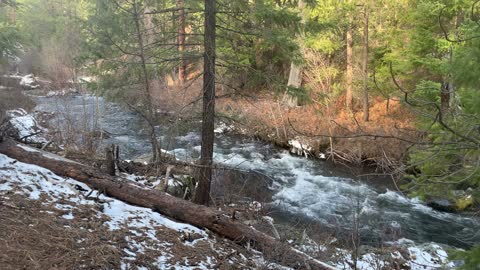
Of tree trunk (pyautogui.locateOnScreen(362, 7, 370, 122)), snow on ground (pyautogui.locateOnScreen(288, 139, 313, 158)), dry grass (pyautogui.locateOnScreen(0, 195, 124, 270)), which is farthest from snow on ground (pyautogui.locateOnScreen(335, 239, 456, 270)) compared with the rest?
tree trunk (pyautogui.locateOnScreen(362, 7, 370, 122))

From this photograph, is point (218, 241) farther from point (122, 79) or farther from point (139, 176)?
point (122, 79)

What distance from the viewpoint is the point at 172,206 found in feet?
22.3

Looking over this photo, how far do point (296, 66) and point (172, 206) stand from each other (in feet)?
17.2

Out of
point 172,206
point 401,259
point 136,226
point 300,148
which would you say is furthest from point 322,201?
point 136,226

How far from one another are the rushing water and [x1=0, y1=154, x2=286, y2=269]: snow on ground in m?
3.05

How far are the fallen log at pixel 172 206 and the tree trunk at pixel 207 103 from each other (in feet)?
4.47

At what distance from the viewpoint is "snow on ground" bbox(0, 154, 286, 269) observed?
17.0ft

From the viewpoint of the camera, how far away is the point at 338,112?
1998 cm

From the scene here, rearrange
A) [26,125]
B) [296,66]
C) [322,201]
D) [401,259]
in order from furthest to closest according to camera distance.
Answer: [26,125] → [322,201] → [296,66] → [401,259]

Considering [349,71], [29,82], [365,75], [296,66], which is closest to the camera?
[296,66]

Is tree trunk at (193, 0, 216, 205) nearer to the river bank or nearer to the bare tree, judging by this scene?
the river bank

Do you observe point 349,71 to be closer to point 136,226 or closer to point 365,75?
point 365,75

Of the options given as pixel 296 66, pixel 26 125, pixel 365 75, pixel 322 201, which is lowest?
pixel 322 201

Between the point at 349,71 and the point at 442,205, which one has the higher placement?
the point at 349,71
